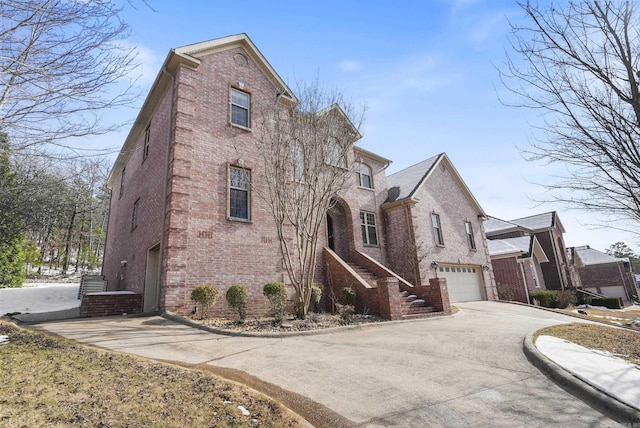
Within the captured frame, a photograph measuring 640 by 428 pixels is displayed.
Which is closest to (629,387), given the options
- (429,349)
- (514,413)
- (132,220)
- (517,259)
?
(514,413)

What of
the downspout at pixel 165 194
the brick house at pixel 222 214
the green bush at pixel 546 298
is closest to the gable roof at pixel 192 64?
the brick house at pixel 222 214

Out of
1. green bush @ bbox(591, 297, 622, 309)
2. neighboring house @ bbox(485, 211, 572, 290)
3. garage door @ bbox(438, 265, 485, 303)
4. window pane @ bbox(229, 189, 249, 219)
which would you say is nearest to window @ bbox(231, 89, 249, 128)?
window pane @ bbox(229, 189, 249, 219)

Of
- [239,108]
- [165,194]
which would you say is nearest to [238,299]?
[165,194]

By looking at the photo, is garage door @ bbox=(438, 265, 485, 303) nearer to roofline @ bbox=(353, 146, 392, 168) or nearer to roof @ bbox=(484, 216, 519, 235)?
roofline @ bbox=(353, 146, 392, 168)

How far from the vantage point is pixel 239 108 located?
12711mm

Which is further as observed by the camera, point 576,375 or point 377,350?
point 377,350

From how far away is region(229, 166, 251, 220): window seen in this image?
37.4 feet

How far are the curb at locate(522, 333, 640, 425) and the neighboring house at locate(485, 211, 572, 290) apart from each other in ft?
92.2

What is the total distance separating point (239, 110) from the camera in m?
12.7

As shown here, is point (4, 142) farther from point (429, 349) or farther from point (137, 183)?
point (137, 183)

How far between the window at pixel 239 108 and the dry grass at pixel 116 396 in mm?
9743

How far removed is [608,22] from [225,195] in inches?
400

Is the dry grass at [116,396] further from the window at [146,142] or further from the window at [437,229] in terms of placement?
the window at [437,229]

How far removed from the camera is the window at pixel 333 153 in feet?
33.6
